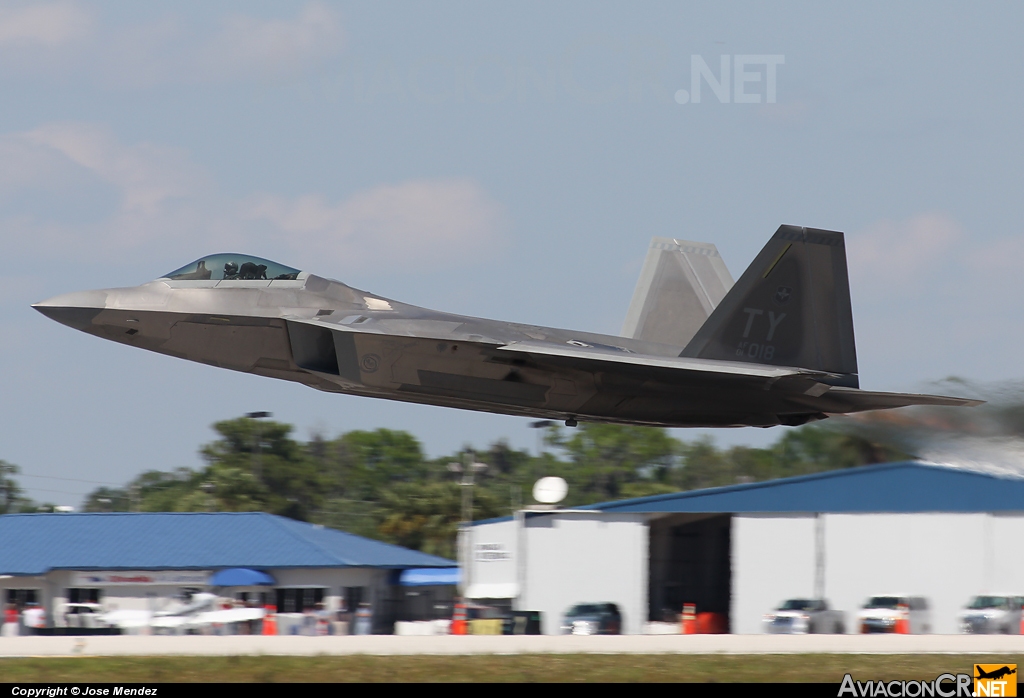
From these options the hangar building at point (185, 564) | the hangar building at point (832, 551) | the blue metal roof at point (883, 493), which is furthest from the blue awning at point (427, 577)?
the hangar building at point (832, 551)

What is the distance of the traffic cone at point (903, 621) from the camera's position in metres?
23.8

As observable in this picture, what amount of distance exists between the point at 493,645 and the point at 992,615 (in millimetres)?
12197

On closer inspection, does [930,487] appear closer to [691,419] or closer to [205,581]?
[691,419]

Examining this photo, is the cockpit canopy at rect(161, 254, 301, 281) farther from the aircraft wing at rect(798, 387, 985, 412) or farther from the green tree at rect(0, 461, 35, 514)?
the green tree at rect(0, 461, 35, 514)

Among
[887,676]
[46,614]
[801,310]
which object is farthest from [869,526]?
[46,614]

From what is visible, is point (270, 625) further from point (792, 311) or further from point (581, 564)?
point (792, 311)

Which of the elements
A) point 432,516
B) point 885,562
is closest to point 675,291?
point 885,562

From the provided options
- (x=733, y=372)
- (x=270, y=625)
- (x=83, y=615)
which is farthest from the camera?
(x=83, y=615)

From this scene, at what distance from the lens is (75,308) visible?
682 inches

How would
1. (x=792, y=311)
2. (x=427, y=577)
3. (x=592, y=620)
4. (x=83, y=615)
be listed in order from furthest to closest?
(x=427, y=577)
(x=83, y=615)
(x=592, y=620)
(x=792, y=311)

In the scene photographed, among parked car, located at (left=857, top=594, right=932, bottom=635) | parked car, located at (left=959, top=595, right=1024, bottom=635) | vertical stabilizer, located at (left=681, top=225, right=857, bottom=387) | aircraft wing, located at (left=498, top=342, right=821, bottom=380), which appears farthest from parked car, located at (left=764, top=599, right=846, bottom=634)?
aircraft wing, located at (left=498, top=342, right=821, bottom=380)

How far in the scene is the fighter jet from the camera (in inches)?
680

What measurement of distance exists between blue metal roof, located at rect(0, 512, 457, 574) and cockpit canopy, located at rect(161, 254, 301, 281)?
16.3 m

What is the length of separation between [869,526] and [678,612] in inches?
323
